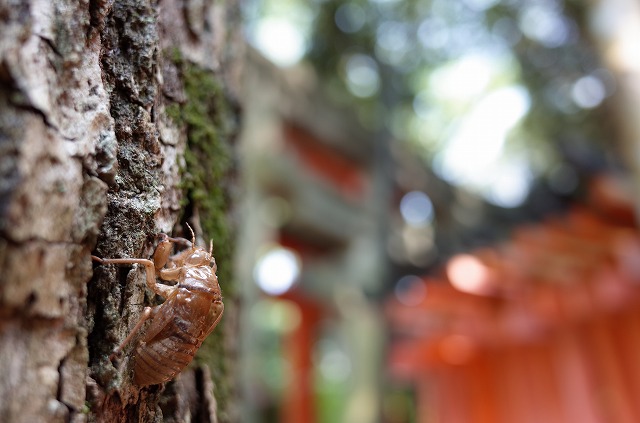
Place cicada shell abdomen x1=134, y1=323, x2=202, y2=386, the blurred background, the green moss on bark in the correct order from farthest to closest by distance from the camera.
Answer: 1. the blurred background
2. the green moss on bark
3. cicada shell abdomen x1=134, y1=323, x2=202, y2=386

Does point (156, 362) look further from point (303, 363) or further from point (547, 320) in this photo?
point (303, 363)

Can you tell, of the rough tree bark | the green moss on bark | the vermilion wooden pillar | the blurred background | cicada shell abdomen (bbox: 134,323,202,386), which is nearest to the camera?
the rough tree bark

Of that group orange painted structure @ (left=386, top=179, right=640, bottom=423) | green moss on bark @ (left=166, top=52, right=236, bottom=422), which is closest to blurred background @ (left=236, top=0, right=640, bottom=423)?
orange painted structure @ (left=386, top=179, right=640, bottom=423)

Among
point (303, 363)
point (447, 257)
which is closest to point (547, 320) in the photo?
point (447, 257)

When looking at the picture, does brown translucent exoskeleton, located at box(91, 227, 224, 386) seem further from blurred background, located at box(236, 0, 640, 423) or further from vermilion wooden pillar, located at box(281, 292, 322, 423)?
vermilion wooden pillar, located at box(281, 292, 322, 423)

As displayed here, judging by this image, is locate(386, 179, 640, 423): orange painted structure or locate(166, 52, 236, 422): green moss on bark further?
locate(386, 179, 640, 423): orange painted structure

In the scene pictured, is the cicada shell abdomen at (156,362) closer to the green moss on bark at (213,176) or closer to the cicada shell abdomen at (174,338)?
the cicada shell abdomen at (174,338)

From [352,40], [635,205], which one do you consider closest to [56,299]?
[635,205]
